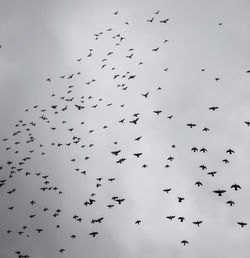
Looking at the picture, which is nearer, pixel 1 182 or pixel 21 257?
pixel 1 182

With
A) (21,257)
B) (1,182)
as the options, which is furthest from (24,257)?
(1,182)

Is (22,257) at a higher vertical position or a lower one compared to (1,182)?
lower

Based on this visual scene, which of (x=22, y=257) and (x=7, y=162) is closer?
(x=7, y=162)

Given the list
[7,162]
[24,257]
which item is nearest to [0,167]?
[7,162]

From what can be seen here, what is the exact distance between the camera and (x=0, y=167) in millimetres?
62250

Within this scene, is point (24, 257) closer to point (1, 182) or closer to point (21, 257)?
point (21, 257)

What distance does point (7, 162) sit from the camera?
6203 centimetres

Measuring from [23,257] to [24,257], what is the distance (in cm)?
127

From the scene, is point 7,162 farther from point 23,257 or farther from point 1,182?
point 23,257

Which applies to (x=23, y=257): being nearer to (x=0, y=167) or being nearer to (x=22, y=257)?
(x=22, y=257)

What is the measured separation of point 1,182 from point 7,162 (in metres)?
3.20

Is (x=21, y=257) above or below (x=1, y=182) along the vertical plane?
below

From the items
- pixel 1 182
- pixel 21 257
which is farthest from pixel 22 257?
pixel 1 182

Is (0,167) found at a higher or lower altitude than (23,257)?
higher
